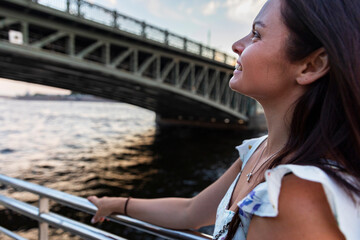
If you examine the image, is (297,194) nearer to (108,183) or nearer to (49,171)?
(108,183)

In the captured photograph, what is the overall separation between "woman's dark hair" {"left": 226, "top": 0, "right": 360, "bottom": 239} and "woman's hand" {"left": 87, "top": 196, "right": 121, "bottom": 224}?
1.08m

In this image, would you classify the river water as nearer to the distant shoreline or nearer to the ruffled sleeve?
the ruffled sleeve

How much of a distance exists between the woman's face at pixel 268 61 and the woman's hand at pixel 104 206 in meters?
1.07

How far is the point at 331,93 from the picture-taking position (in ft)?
2.35

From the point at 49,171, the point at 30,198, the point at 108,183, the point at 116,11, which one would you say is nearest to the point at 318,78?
the point at 30,198

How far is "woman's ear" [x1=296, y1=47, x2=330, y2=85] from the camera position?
0.74 m

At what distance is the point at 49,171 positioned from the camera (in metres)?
11.2

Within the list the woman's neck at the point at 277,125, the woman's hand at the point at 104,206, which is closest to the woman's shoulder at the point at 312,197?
the woman's neck at the point at 277,125

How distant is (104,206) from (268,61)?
1211mm

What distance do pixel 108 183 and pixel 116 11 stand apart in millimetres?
8867

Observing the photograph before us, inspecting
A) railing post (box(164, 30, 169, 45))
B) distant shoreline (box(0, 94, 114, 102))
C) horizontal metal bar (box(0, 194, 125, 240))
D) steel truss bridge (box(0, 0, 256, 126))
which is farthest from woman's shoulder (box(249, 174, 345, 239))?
distant shoreline (box(0, 94, 114, 102))

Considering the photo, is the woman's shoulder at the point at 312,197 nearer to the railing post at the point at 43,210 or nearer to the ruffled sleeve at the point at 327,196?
the ruffled sleeve at the point at 327,196

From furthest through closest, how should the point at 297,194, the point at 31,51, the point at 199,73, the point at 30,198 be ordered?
the point at 199,73 → the point at 31,51 → the point at 30,198 → the point at 297,194

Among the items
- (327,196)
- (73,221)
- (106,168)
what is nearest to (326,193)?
(327,196)
